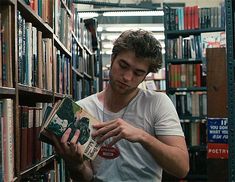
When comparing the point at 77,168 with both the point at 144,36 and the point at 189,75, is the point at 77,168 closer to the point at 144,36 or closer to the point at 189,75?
the point at 144,36

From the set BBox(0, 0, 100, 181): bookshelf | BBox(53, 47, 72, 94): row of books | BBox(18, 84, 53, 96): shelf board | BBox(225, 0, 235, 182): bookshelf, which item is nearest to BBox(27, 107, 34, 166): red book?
BBox(0, 0, 100, 181): bookshelf

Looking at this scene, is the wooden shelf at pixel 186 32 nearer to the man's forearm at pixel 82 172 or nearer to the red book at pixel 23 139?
the red book at pixel 23 139

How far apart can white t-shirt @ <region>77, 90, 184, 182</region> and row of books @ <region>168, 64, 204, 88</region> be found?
11.5 feet

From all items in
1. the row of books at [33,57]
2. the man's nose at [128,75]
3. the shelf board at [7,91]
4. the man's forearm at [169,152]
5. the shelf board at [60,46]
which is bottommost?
the man's forearm at [169,152]

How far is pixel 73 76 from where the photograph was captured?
395cm

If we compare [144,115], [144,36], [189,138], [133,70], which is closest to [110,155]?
[144,115]

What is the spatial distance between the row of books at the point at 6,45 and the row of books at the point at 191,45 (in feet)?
12.5

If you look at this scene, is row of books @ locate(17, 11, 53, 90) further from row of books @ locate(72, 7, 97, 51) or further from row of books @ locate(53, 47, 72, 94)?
row of books @ locate(72, 7, 97, 51)

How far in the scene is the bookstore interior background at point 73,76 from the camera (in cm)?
156

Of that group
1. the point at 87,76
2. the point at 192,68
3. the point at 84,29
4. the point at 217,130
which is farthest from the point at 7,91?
the point at 192,68

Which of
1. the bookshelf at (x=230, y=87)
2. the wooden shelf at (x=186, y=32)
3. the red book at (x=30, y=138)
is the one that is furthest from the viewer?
the wooden shelf at (x=186, y=32)

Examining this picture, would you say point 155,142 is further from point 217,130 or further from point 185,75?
point 185,75

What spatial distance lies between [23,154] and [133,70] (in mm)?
659

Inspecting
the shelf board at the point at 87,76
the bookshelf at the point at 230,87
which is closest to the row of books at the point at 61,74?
the bookshelf at the point at 230,87
